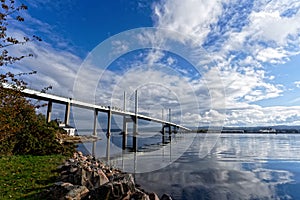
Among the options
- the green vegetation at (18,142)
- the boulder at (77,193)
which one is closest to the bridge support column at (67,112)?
the green vegetation at (18,142)

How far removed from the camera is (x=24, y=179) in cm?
770

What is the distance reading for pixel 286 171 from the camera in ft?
47.8

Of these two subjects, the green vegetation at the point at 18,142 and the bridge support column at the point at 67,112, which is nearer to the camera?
the green vegetation at the point at 18,142

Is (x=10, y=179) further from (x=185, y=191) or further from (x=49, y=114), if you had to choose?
(x=49, y=114)

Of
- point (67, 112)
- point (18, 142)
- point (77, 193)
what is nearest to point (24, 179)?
point (77, 193)

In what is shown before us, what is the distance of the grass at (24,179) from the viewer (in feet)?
20.9

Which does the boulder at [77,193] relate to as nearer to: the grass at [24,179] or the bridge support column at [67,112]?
the grass at [24,179]

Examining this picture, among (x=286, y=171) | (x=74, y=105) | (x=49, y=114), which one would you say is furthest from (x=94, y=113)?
(x=286, y=171)

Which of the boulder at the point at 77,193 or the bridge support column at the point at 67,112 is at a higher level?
the bridge support column at the point at 67,112

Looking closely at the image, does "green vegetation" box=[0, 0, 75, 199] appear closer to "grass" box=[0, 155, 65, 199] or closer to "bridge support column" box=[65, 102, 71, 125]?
"grass" box=[0, 155, 65, 199]

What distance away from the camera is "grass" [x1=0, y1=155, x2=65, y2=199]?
6.37m

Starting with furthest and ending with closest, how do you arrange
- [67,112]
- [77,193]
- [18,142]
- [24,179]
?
[67,112] < [18,142] < [24,179] < [77,193]

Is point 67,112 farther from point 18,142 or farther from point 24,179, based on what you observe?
point 24,179

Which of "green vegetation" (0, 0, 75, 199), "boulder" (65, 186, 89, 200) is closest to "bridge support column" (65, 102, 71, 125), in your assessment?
"green vegetation" (0, 0, 75, 199)
